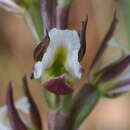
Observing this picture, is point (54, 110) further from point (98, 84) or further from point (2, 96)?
point (2, 96)

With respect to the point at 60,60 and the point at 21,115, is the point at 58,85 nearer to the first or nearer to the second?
the point at 60,60

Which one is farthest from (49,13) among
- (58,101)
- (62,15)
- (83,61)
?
(83,61)

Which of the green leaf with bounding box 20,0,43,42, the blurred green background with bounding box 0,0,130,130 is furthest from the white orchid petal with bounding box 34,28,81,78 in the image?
the blurred green background with bounding box 0,0,130,130

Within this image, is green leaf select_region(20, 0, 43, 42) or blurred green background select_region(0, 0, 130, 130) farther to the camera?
blurred green background select_region(0, 0, 130, 130)

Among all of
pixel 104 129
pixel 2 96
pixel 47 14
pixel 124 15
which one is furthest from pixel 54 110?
Result: pixel 2 96

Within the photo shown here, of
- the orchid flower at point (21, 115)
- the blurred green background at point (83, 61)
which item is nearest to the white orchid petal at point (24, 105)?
the orchid flower at point (21, 115)

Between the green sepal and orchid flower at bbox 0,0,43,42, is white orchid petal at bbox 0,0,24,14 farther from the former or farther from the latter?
the green sepal
